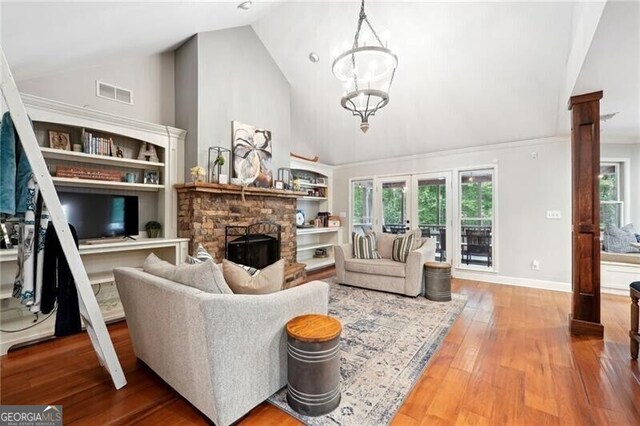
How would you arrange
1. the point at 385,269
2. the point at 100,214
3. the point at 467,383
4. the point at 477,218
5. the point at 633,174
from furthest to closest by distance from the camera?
1. the point at 477,218
2. the point at 633,174
3. the point at 385,269
4. the point at 100,214
5. the point at 467,383

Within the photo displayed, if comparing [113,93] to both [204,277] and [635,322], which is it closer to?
[204,277]

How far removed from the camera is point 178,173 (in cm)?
374

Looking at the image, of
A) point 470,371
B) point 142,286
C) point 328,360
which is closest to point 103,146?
point 142,286

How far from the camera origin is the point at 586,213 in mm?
2773

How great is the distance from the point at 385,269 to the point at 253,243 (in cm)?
198

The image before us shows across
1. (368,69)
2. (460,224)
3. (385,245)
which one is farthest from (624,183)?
(368,69)

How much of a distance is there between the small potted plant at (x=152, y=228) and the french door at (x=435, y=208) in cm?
450

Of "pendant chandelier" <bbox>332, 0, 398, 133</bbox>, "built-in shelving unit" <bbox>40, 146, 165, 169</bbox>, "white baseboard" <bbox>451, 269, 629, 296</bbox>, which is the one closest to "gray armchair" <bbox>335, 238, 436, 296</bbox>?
"white baseboard" <bbox>451, 269, 629, 296</bbox>

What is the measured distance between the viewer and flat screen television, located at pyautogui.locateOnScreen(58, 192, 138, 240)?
2.88 metres

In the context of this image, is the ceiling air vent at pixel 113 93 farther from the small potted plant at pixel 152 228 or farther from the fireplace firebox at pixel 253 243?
the fireplace firebox at pixel 253 243

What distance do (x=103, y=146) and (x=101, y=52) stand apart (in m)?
0.97

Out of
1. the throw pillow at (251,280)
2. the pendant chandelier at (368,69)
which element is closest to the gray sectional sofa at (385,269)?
the pendant chandelier at (368,69)

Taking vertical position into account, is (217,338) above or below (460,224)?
below

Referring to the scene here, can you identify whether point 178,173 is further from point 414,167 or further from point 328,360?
point 414,167
